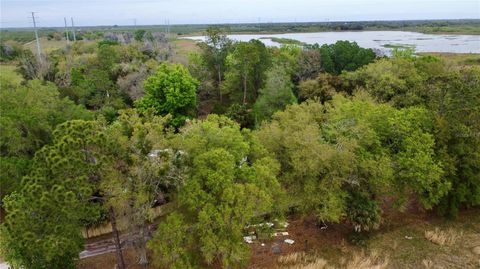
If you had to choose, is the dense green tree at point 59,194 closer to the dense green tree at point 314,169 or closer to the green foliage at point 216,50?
the dense green tree at point 314,169

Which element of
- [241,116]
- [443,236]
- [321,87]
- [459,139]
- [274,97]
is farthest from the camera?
[321,87]

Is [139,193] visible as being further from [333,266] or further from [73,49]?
[73,49]

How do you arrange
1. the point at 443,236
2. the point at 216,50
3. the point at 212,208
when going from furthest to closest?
the point at 216,50 → the point at 443,236 → the point at 212,208

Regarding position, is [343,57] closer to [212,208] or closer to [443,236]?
[443,236]

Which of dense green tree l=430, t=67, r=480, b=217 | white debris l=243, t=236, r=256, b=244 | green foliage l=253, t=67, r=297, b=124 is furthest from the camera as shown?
green foliage l=253, t=67, r=297, b=124

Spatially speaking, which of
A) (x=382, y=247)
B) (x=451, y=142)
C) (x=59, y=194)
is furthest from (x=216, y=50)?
Result: (x=59, y=194)

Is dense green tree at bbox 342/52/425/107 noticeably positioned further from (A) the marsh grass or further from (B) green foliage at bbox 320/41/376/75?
(A) the marsh grass

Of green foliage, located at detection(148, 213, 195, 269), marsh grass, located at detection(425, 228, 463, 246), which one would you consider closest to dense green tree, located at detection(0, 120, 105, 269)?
green foliage, located at detection(148, 213, 195, 269)
